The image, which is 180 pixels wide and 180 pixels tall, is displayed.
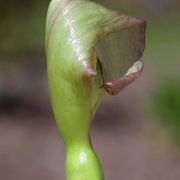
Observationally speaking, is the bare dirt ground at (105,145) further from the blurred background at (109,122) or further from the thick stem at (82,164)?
the thick stem at (82,164)

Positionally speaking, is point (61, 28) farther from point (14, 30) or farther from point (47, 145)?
point (14, 30)

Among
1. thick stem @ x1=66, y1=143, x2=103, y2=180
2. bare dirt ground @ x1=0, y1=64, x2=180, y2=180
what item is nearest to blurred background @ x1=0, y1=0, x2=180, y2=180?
bare dirt ground @ x1=0, y1=64, x2=180, y2=180

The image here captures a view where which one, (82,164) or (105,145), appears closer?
(82,164)

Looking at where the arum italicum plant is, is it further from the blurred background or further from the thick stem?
the blurred background

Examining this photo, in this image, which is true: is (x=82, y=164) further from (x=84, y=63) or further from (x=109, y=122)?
(x=109, y=122)

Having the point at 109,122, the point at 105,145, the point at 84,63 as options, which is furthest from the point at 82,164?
the point at 109,122

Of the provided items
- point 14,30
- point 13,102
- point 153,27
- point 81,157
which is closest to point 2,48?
A: point 14,30
